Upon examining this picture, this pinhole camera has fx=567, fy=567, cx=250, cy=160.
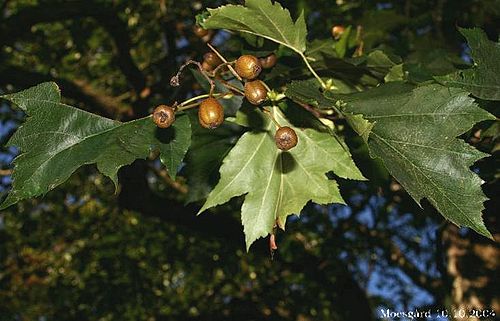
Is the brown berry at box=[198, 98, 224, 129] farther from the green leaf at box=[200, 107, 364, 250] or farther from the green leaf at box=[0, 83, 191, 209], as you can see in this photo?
the green leaf at box=[200, 107, 364, 250]

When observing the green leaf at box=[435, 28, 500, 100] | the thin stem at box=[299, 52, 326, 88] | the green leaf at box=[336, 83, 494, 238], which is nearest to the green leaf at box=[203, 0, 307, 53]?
the thin stem at box=[299, 52, 326, 88]

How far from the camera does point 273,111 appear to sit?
6.05 feet

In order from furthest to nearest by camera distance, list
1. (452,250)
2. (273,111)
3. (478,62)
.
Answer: (452,250), (273,111), (478,62)

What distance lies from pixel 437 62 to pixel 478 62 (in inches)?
39.2

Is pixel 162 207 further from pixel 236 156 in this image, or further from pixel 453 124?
pixel 453 124

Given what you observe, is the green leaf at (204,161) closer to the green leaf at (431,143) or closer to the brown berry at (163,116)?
the brown berry at (163,116)

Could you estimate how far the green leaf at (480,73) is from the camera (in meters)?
1.56

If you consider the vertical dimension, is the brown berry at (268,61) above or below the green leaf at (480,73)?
below

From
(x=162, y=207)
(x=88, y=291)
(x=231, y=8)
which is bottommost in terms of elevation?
(x=88, y=291)

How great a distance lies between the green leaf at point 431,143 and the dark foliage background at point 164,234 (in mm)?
2171

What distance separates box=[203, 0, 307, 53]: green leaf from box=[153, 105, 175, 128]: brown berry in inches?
Result: 10.2

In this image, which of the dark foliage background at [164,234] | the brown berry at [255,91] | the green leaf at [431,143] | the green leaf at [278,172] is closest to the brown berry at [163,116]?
the brown berry at [255,91]

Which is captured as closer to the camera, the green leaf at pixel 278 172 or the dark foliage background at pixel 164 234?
the green leaf at pixel 278 172

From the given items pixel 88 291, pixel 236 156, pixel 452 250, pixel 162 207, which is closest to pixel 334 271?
pixel 452 250
